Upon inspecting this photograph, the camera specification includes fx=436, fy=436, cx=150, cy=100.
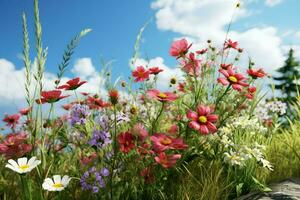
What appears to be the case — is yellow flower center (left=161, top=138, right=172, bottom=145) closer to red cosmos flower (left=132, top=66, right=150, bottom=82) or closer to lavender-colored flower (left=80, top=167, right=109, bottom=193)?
lavender-colored flower (left=80, top=167, right=109, bottom=193)

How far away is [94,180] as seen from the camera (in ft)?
9.20

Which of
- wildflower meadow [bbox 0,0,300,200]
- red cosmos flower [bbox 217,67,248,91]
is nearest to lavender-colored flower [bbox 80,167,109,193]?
wildflower meadow [bbox 0,0,300,200]

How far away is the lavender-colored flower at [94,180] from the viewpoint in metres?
2.71

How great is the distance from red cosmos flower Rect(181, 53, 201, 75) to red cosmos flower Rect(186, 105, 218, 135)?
527 millimetres

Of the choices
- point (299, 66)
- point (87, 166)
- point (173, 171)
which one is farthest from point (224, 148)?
point (299, 66)

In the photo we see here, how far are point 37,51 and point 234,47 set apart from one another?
78.3 inches

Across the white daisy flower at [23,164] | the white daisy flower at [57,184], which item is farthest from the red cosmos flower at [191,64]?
the white daisy flower at [23,164]

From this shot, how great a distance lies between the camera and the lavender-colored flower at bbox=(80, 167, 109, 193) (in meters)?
2.71

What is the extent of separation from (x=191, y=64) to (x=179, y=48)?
0.15 m

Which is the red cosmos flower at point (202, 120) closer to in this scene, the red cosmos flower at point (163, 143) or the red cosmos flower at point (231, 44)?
the red cosmos flower at point (163, 143)

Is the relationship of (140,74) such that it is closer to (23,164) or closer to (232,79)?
(232,79)

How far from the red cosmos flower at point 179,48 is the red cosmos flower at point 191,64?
71 mm

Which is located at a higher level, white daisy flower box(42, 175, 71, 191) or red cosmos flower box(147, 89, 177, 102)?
red cosmos flower box(147, 89, 177, 102)

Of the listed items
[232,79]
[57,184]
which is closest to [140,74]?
[232,79]
